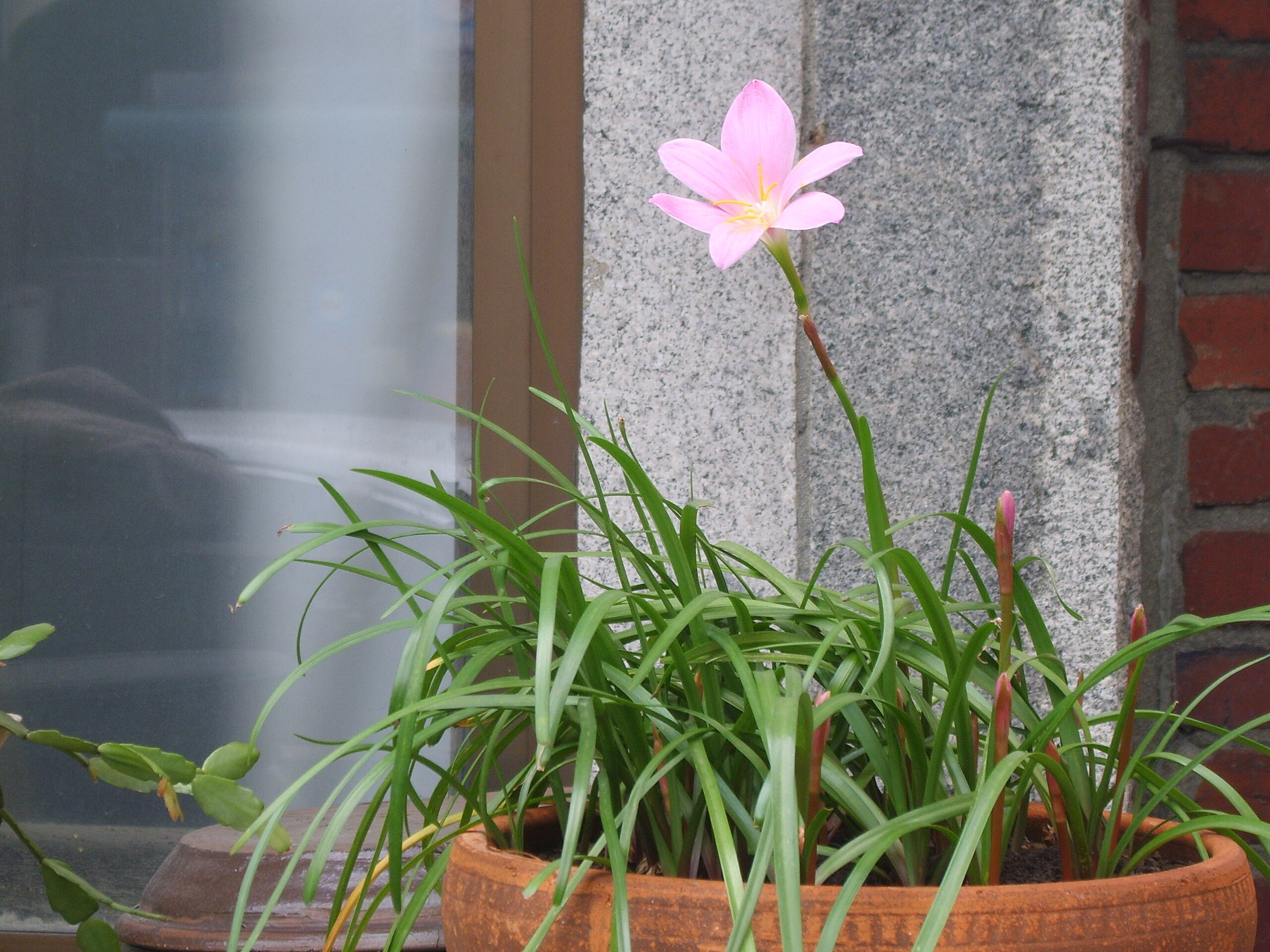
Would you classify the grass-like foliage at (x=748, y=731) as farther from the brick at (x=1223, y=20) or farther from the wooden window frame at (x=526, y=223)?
the brick at (x=1223, y=20)

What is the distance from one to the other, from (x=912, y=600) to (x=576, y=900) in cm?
34

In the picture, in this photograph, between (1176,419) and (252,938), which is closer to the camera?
(252,938)

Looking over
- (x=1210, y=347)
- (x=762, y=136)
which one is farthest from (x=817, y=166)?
(x=1210, y=347)

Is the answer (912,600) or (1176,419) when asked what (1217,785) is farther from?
(1176,419)

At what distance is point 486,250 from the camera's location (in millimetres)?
1211

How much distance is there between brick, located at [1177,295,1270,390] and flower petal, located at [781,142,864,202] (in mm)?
631

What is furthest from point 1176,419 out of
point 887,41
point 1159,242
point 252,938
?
point 252,938

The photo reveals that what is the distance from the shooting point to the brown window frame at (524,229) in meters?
1.17

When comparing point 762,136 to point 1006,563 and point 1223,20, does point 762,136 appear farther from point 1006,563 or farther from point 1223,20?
point 1223,20

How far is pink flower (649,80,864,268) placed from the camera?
0.55 meters

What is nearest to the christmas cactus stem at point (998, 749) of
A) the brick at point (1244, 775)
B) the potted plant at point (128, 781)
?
the potted plant at point (128, 781)

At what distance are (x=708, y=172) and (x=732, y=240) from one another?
47mm

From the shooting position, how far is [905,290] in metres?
1.02

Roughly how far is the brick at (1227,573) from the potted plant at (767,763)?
419mm
